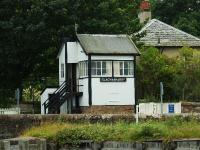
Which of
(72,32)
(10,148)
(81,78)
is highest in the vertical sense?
(72,32)

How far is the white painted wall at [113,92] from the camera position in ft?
138

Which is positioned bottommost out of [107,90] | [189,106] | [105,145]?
[105,145]

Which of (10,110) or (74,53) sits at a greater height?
(74,53)

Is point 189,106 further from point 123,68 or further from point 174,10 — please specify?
point 174,10

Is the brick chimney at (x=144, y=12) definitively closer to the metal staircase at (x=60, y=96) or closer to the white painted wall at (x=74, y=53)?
the white painted wall at (x=74, y=53)

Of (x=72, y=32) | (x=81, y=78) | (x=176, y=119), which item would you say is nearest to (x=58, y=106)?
(x=81, y=78)

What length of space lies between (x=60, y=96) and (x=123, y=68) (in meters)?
4.21

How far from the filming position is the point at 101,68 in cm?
4244

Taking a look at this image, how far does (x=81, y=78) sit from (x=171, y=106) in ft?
18.7

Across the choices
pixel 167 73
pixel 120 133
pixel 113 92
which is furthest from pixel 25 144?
pixel 167 73

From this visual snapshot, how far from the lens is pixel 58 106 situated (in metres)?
43.1

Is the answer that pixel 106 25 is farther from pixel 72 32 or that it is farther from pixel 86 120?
pixel 86 120

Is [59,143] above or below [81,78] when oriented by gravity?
below

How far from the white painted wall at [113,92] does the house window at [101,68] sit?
43cm
